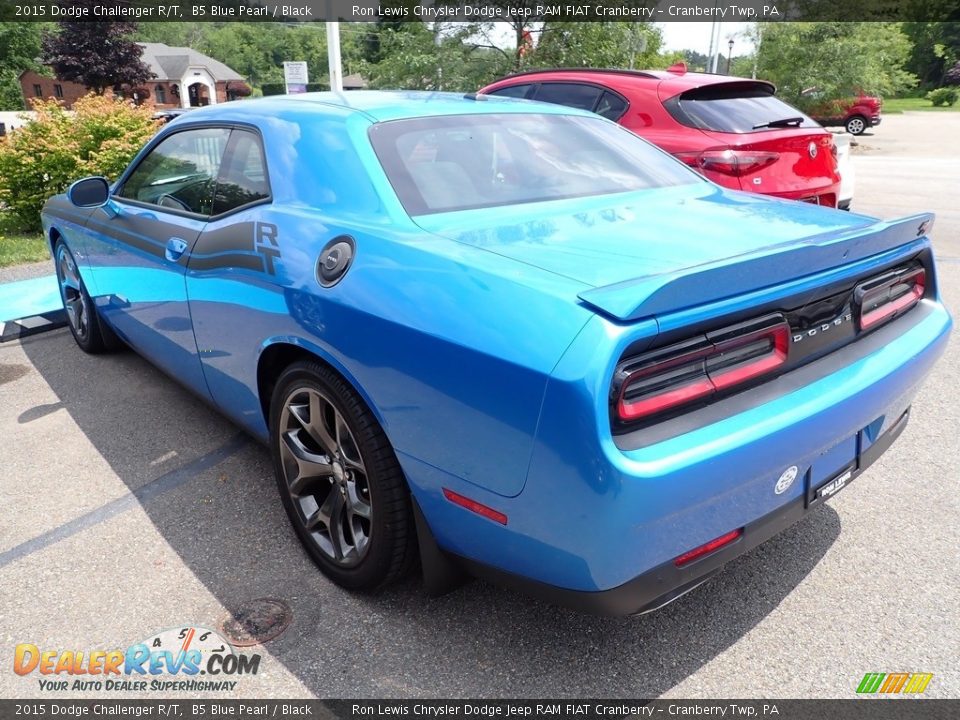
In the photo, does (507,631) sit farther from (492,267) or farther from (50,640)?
(50,640)

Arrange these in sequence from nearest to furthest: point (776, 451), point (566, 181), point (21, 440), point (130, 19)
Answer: point (776, 451), point (566, 181), point (21, 440), point (130, 19)

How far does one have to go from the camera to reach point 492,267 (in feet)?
6.25

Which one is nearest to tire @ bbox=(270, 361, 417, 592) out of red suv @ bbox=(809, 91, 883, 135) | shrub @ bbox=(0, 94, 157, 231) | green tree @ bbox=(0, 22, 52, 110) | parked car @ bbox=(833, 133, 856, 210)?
parked car @ bbox=(833, 133, 856, 210)

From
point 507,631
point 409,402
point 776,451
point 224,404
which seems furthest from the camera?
point 224,404

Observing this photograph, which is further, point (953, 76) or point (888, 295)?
point (953, 76)

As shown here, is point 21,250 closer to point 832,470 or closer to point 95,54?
point 832,470

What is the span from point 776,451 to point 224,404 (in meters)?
2.21

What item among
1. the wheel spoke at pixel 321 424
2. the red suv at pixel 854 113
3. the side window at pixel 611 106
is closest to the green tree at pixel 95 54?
the red suv at pixel 854 113

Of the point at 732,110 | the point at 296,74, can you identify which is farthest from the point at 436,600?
the point at 296,74

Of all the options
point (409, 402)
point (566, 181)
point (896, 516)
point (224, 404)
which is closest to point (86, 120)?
point (224, 404)

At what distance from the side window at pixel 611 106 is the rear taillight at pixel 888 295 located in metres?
3.70

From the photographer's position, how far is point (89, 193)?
4008mm

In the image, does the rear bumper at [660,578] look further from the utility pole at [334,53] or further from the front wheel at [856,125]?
the front wheel at [856,125]

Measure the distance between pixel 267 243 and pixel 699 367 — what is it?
151 centimetres
